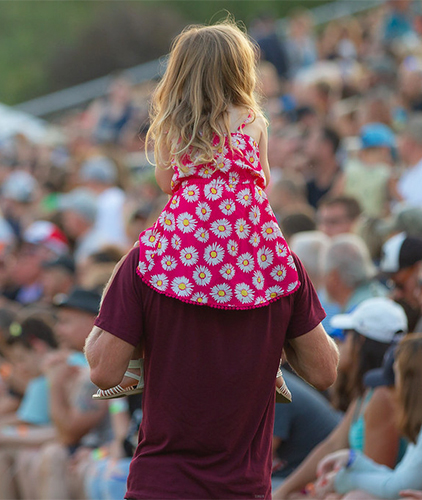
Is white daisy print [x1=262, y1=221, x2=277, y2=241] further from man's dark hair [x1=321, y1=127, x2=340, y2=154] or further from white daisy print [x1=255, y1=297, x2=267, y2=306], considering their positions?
man's dark hair [x1=321, y1=127, x2=340, y2=154]

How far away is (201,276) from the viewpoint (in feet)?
7.87

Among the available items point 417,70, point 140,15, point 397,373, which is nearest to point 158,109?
point 397,373

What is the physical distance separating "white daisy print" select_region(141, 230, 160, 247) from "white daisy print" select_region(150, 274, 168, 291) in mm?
92

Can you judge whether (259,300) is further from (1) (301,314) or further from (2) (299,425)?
(2) (299,425)

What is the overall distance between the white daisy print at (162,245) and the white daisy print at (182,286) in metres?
0.09

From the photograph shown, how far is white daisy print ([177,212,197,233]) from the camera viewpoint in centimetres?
241

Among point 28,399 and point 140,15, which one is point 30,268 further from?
point 140,15

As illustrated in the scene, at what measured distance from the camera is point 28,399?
6.03 meters

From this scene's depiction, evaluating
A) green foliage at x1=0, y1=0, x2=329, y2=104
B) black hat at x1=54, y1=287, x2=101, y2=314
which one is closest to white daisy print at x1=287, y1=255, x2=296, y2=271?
black hat at x1=54, y1=287, x2=101, y2=314

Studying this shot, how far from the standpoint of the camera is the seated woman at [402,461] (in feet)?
11.7

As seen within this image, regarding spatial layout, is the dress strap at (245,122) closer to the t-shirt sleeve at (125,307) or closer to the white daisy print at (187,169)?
the white daisy print at (187,169)

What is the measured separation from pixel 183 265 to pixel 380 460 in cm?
195

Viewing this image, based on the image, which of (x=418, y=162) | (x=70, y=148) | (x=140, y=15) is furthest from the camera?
(x=140, y=15)

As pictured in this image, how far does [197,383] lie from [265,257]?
1.23 ft
